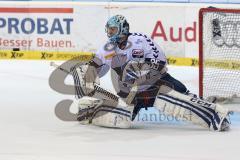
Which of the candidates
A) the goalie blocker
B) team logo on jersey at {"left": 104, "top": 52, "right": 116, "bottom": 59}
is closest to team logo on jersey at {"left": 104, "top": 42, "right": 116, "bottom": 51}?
team logo on jersey at {"left": 104, "top": 52, "right": 116, "bottom": 59}

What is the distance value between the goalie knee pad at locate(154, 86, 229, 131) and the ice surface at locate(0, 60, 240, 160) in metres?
0.08

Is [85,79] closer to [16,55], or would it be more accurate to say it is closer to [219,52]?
[219,52]

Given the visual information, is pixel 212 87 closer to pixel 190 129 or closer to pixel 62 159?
pixel 190 129

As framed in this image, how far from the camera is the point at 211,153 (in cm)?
462

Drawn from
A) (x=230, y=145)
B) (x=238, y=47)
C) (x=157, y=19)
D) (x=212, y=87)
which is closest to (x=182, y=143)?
(x=230, y=145)

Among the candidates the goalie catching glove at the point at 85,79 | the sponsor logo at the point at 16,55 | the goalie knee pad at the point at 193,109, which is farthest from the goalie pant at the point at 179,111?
the sponsor logo at the point at 16,55

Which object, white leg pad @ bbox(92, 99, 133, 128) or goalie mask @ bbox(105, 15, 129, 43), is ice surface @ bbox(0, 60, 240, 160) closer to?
white leg pad @ bbox(92, 99, 133, 128)

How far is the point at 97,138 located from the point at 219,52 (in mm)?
2400

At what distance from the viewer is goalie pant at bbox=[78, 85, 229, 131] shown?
17.9 ft

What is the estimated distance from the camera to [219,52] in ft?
23.3

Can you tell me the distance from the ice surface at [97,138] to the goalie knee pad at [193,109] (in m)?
0.08

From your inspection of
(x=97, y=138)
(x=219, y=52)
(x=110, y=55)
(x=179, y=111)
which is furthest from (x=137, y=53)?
(x=219, y=52)

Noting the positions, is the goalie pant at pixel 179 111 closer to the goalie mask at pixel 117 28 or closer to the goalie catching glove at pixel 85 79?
the goalie catching glove at pixel 85 79

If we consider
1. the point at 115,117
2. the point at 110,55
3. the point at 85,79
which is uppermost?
the point at 110,55
